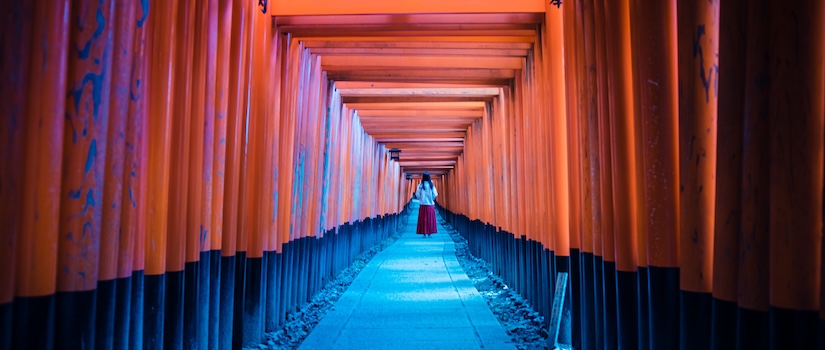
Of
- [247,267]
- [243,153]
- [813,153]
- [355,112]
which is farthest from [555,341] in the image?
[355,112]

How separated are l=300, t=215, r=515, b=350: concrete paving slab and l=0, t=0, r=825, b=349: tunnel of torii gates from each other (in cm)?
77

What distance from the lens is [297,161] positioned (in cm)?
650

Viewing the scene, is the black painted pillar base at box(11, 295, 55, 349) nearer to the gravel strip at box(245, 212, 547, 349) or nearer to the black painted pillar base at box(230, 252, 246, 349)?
the black painted pillar base at box(230, 252, 246, 349)

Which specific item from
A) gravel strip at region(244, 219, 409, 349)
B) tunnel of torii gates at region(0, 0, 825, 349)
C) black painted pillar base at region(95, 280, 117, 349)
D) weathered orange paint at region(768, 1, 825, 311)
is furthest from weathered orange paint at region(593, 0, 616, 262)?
gravel strip at region(244, 219, 409, 349)

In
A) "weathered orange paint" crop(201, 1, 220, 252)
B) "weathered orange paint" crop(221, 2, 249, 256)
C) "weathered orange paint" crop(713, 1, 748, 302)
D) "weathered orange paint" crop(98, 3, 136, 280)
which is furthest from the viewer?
"weathered orange paint" crop(221, 2, 249, 256)

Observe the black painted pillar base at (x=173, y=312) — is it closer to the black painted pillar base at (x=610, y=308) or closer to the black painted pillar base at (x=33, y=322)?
the black painted pillar base at (x=33, y=322)

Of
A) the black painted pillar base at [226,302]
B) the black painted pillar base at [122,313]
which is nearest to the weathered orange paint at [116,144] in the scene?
the black painted pillar base at [122,313]

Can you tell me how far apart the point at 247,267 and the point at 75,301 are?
2.78 meters

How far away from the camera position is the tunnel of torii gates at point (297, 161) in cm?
180

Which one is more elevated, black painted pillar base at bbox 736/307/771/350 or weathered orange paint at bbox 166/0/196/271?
weathered orange paint at bbox 166/0/196/271

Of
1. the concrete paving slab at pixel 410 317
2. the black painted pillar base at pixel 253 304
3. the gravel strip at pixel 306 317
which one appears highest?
the black painted pillar base at pixel 253 304

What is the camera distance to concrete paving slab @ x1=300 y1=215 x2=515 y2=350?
17.6 feet

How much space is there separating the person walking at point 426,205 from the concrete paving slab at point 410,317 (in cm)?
1107

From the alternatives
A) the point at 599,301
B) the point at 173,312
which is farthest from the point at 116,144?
the point at 599,301
